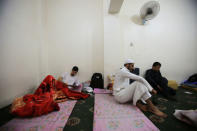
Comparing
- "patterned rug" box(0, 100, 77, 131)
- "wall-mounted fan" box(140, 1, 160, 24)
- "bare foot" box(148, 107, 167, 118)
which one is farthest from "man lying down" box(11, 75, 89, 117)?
"wall-mounted fan" box(140, 1, 160, 24)

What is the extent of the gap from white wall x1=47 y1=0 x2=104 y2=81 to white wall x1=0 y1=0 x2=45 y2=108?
431 millimetres

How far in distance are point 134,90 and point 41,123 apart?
5.20 ft

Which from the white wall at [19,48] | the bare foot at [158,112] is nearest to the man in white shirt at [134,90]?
the bare foot at [158,112]

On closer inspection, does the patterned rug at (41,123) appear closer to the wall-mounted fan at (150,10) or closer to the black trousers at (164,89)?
the black trousers at (164,89)

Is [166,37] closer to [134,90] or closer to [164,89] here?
[164,89]

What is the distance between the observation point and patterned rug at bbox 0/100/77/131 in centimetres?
104

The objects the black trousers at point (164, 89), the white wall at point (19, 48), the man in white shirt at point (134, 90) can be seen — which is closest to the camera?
the man in white shirt at point (134, 90)

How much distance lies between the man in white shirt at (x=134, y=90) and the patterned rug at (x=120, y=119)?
0.16 meters

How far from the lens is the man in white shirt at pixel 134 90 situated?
4.50 ft

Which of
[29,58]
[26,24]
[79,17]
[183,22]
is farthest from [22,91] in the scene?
[183,22]

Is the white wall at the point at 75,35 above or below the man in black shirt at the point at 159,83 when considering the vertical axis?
above

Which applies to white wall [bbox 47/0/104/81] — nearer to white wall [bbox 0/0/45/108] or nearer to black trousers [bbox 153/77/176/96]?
white wall [bbox 0/0/45/108]

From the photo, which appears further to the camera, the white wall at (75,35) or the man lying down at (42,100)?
the white wall at (75,35)

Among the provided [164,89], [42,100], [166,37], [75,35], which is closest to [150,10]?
[166,37]
